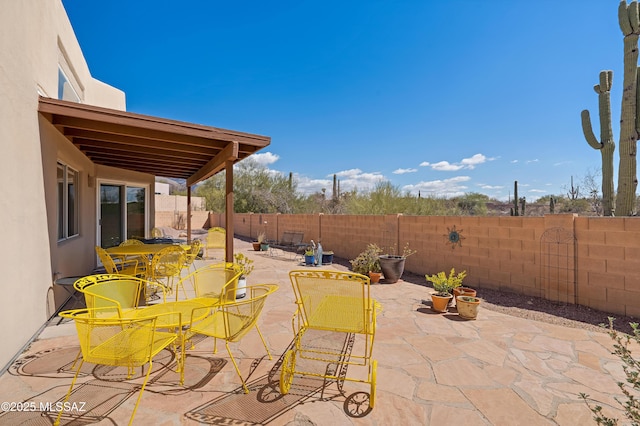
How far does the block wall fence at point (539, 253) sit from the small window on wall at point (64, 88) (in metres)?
7.71

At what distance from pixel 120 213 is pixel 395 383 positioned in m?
9.09

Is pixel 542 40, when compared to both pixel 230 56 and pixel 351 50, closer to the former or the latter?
pixel 351 50

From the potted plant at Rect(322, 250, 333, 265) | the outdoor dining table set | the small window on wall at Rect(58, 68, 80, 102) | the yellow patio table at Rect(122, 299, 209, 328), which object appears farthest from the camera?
the potted plant at Rect(322, 250, 333, 265)

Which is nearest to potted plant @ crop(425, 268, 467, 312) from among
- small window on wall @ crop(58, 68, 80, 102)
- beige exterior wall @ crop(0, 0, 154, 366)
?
beige exterior wall @ crop(0, 0, 154, 366)

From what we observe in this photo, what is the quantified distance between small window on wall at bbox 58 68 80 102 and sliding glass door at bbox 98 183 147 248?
2.47 meters

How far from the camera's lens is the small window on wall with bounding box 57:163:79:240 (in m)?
4.93

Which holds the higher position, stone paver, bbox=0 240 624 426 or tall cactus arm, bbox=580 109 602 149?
tall cactus arm, bbox=580 109 602 149

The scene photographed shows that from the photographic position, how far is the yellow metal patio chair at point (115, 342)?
76.8 inches

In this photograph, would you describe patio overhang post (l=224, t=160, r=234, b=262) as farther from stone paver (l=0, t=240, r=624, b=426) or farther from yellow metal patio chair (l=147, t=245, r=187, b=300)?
stone paver (l=0, t=240, r=624, b=426)

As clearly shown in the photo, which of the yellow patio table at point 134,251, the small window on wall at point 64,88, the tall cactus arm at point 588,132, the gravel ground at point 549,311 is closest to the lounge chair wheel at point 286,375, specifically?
the yellow patio table at point 134,251

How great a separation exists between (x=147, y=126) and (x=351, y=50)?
8.50 meters

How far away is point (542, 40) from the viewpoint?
712 centimetres

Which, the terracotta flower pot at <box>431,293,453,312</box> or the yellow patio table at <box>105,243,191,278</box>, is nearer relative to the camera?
the terracotta flower pot at <box>431,293,453,312</box>

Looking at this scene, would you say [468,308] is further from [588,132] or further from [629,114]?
[588,132]
